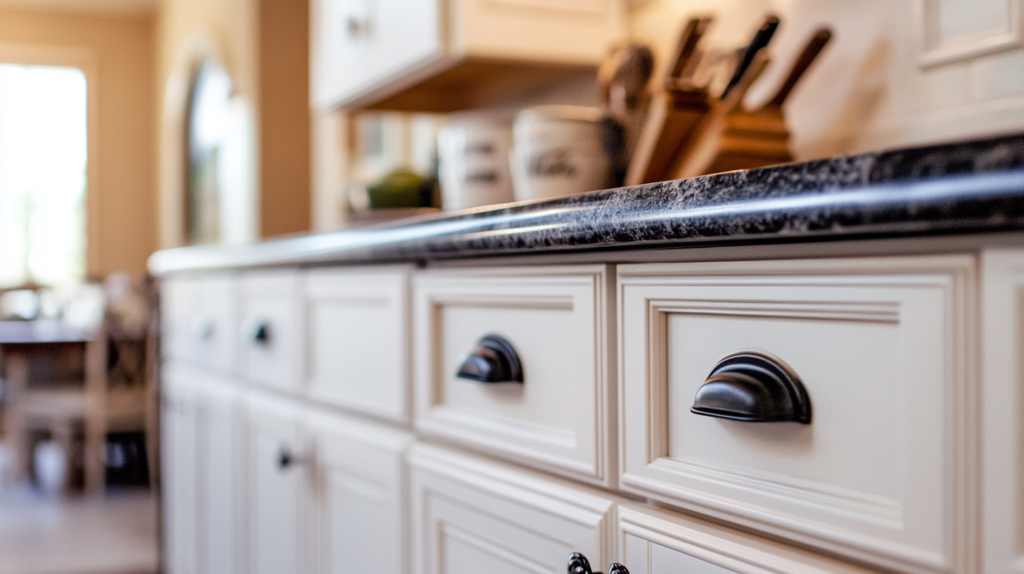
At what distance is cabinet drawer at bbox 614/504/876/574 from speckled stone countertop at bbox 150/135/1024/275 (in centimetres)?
18

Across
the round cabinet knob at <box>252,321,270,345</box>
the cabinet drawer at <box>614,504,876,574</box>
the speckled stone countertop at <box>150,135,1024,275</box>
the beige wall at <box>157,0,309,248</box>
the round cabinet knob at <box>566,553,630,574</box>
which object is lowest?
the round cabinet knob at <box>566,553,630,574</box>

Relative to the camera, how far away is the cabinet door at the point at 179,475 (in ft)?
5.07

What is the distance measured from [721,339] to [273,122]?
313 cm

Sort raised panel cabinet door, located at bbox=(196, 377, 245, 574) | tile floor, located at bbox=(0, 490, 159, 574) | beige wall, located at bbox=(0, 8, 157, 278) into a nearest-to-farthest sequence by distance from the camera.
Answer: raised panel cabinet door, located at bbox=(196, 377, 245, 574) < tile floor, located at bbox=(0, 490, 159, 574) < beige wall, located at bbox=(0, 8, 157, 278)

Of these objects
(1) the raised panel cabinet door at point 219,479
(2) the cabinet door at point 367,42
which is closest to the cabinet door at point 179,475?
(1) the raised panel cabinet door at point 219,479

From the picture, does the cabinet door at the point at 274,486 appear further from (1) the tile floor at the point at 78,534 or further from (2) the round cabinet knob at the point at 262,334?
(1) the tile floor at the point at 78,534

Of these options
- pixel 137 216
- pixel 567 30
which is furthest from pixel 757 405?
pixel 137 216

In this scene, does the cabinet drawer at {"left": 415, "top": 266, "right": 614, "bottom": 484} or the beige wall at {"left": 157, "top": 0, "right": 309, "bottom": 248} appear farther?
the beige wall at {"left": 157, "top": 0, "right": 309, "bottom": 248}

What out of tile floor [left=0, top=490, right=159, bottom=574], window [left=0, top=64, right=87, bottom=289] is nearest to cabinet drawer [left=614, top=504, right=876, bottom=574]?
tile floor [left=0, top=490, right=159, bottom=574]

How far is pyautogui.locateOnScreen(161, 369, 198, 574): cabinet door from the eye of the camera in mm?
1546

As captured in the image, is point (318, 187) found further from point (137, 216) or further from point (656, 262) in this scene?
point (137, 216)

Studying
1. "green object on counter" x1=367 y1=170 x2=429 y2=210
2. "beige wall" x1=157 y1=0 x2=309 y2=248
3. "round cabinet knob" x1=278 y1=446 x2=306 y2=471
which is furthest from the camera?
"beige wall" x1=157 y1=0 x2=309 y2=248

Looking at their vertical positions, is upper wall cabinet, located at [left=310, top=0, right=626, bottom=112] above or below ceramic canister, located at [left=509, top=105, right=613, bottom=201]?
above

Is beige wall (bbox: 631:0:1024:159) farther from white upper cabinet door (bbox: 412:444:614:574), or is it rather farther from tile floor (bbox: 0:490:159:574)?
tile floor (bbox: 0:490:159:574)
